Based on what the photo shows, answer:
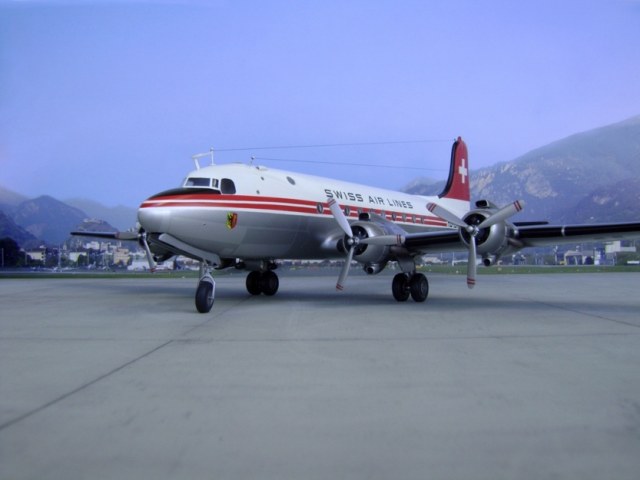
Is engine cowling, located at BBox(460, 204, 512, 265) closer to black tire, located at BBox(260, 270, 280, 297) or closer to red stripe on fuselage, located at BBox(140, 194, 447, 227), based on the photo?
red stripe on fuselage, located at BBox(140, 194, 447, 227)

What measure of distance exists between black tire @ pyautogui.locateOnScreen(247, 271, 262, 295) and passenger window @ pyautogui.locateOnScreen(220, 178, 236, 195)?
401 centimetres

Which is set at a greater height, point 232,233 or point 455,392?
point 232,233

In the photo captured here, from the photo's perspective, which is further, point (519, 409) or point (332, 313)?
point (332, 313)

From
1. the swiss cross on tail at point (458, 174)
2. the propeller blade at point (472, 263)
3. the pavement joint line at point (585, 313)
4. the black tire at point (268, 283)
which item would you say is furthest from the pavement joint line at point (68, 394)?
the swiss cross on tail at point (458, 174)

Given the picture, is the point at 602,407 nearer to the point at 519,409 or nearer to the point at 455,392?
the point at 519,409

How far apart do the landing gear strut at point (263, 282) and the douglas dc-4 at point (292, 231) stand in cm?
3

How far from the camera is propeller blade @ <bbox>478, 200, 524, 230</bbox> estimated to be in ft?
40.4

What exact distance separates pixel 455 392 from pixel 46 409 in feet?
11.8

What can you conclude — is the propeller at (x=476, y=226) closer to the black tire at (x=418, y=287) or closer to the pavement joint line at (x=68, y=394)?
the black tire at (x=418, y=287)

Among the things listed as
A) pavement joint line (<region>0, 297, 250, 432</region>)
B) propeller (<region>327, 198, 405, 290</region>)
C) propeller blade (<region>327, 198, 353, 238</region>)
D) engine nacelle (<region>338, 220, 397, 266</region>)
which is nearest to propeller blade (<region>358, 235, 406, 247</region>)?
propeller (<region>327, 198, 405, 290</region>)

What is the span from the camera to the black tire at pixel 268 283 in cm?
1636

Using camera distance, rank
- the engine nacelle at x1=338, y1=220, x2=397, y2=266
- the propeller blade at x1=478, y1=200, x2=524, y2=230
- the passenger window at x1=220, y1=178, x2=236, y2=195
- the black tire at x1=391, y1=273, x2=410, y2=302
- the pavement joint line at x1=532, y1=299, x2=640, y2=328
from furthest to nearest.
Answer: the black tire at x1=391, y1=273, x2=410, y2=302 → the engine nacelle at x1=338, y1=220, x2=397, y2=266 → the passenger window at x1=220, y1=178, x2=236, y2=195 → the propeller blade at x1=478, y1=200, x2=524, y2=230 → the pavement joint line at x1=532, y1=299, x2=640, y2=328

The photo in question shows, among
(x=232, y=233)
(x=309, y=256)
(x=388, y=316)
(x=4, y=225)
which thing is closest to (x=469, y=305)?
(x=388, y=316)

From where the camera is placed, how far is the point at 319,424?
13.2ft
